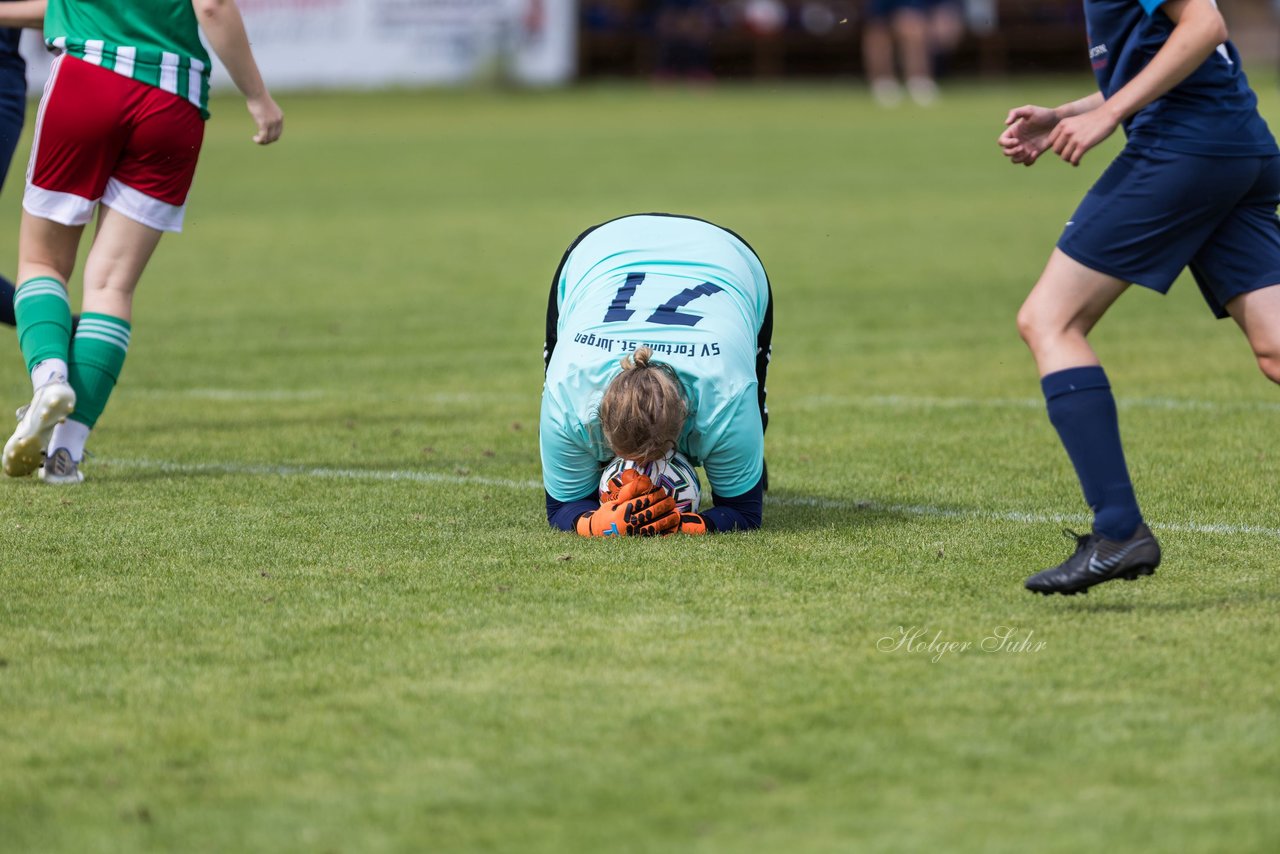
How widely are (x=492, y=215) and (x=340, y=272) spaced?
4.10 metres

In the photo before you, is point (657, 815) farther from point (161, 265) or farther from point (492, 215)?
point (492, 215)

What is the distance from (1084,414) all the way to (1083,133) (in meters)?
0.72

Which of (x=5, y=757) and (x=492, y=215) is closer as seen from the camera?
(x=5, y=757)

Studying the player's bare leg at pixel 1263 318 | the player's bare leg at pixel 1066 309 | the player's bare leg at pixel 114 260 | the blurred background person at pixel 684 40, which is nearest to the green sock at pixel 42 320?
the player's bare leg at pixel 114 260

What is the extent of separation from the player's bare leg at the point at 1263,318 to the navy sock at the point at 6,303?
5.06 metres

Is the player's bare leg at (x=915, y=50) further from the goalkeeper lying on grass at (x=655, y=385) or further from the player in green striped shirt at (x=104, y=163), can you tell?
the goalkeeper lying on grass at (x=655, y=385)

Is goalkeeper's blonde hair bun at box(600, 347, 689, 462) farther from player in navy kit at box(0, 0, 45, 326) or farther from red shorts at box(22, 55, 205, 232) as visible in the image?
player in navy kit at box(0, 0, 45, 326)

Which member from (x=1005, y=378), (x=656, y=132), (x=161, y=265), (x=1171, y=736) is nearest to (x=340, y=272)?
(x=161, y=265)

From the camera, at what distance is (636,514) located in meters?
5.60

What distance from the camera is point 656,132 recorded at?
Answer: 1110 inches

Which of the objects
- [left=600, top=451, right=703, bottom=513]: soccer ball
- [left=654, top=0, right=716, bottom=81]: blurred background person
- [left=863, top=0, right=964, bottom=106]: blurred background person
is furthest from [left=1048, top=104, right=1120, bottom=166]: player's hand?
[left=654, top=0, right=716, bottom=81]: blurred background person

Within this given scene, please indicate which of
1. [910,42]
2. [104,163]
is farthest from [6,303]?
[910,42]

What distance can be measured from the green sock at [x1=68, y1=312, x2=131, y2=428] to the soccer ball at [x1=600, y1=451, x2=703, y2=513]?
2056mm

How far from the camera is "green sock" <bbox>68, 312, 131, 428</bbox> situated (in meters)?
6.62
